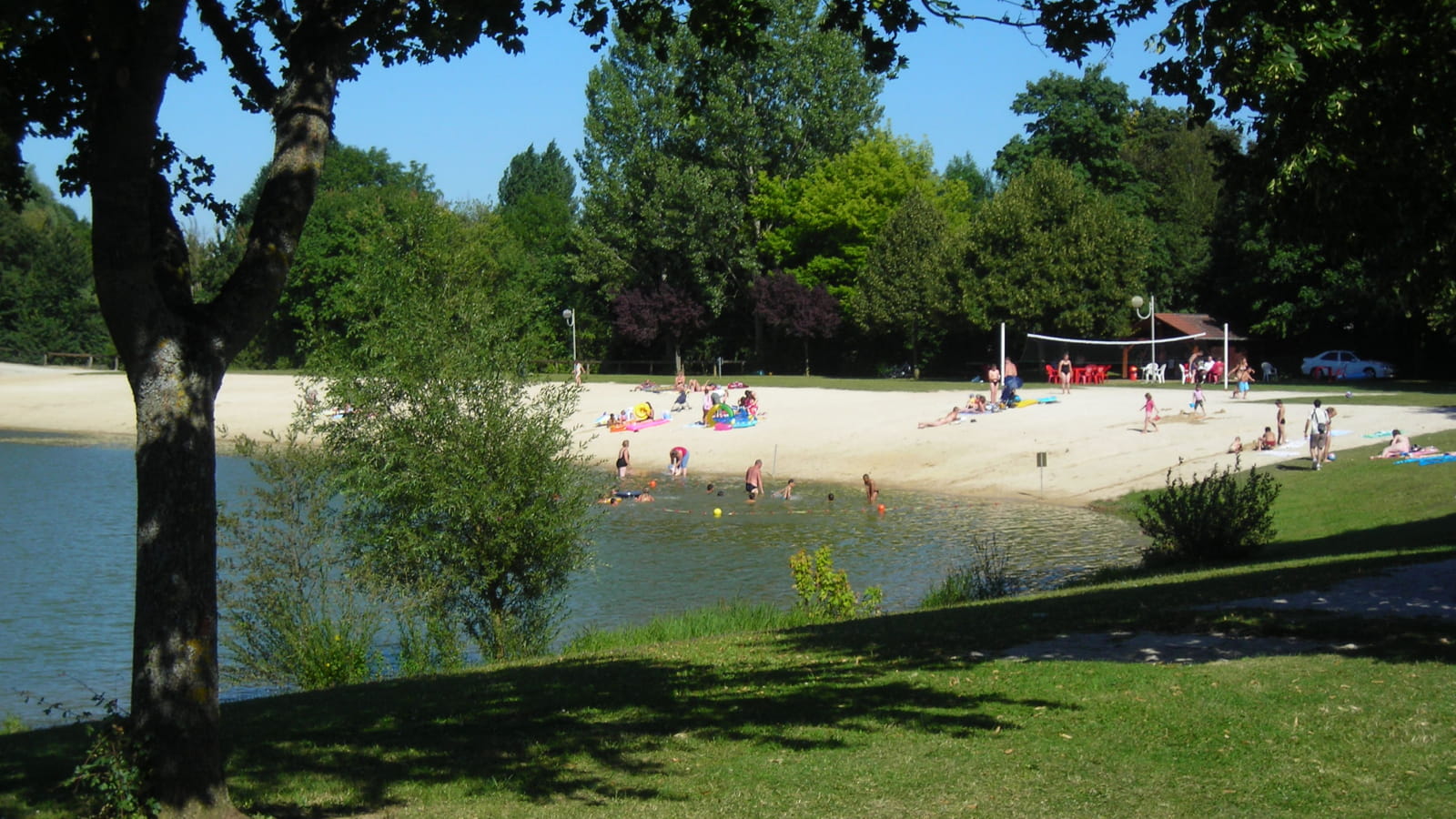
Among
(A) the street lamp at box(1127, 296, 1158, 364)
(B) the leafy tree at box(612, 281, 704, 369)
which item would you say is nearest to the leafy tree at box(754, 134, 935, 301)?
(B) the leafy tree at box(612, 281, 704, 369)

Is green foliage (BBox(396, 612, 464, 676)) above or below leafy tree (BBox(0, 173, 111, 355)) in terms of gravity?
below

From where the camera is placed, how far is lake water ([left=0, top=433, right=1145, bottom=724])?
19.0m

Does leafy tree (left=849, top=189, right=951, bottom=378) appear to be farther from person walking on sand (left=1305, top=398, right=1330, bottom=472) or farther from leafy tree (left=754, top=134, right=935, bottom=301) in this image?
person walking on sand (left=1305, top=398, right=1330, bottom=472)

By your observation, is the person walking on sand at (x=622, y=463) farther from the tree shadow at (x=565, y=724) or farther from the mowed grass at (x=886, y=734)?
the tree shadow at (x=565, y=724)

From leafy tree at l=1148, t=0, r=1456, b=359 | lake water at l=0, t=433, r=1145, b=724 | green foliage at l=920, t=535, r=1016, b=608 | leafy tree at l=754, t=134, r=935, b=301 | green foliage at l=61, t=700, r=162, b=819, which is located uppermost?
leafy tree at l=754, t=134, r=935, b=301

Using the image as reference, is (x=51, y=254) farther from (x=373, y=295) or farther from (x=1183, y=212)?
(x=373, y=295)

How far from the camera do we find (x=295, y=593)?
16984 mm

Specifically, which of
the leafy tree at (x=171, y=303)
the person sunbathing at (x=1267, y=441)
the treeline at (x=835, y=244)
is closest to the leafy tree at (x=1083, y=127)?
the treeline at (x=835, y=244)

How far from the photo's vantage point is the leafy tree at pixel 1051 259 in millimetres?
58250

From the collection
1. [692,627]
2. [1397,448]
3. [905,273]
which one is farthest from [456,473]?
[905,273]

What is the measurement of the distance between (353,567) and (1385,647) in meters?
12.7

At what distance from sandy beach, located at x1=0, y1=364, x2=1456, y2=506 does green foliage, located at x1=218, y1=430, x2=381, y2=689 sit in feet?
30.4

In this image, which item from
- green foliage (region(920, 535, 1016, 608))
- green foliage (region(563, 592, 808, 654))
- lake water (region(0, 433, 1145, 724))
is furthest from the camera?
lake water (region(0, 433, 1145, 724))

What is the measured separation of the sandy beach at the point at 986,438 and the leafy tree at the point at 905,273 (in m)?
10.9
